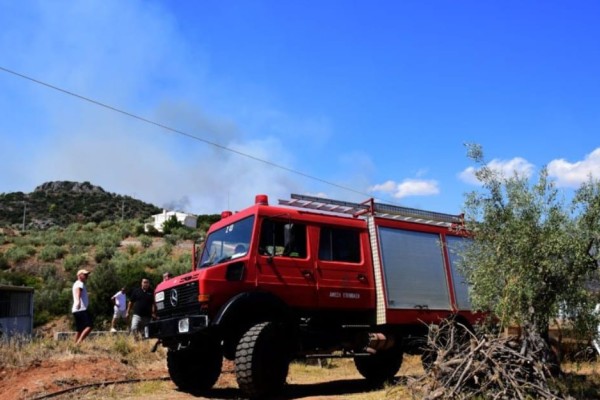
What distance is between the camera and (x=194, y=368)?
29.9 ft

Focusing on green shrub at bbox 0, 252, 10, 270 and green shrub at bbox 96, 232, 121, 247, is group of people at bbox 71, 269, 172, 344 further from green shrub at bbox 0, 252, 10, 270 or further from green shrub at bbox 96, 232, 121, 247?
green shrub at bbox 96, 232, 121, 247

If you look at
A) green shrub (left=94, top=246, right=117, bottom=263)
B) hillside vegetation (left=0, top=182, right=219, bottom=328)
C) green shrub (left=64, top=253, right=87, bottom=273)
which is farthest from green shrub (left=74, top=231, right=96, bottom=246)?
green shrub (left=64, top=253, right=87, bottom=273)

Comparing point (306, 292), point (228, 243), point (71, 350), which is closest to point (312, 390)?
point (306, 292)

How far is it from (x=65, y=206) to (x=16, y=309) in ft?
161

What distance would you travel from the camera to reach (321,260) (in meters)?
9.15

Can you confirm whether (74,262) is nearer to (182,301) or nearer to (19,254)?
(19,254)

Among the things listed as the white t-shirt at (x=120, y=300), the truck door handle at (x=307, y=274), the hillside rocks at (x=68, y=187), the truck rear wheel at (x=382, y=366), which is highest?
the hillside rocks at (x=68, y=187)

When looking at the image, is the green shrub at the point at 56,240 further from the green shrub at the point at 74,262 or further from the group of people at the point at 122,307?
the group of people at the point at 122,307

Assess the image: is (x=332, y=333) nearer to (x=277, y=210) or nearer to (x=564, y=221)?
(x=277, y=210)

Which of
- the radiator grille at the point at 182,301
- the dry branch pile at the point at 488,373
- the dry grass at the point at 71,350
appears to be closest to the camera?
the dry branch pile at the point at 488,373

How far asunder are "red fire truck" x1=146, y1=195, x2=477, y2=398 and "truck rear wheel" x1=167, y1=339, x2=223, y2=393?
0.02 meters

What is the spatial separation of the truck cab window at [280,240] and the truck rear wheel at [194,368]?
5.73 feet

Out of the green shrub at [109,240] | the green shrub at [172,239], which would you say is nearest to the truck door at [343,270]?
the green shrub at [172,239]

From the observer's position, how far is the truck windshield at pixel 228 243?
28.6 ft
